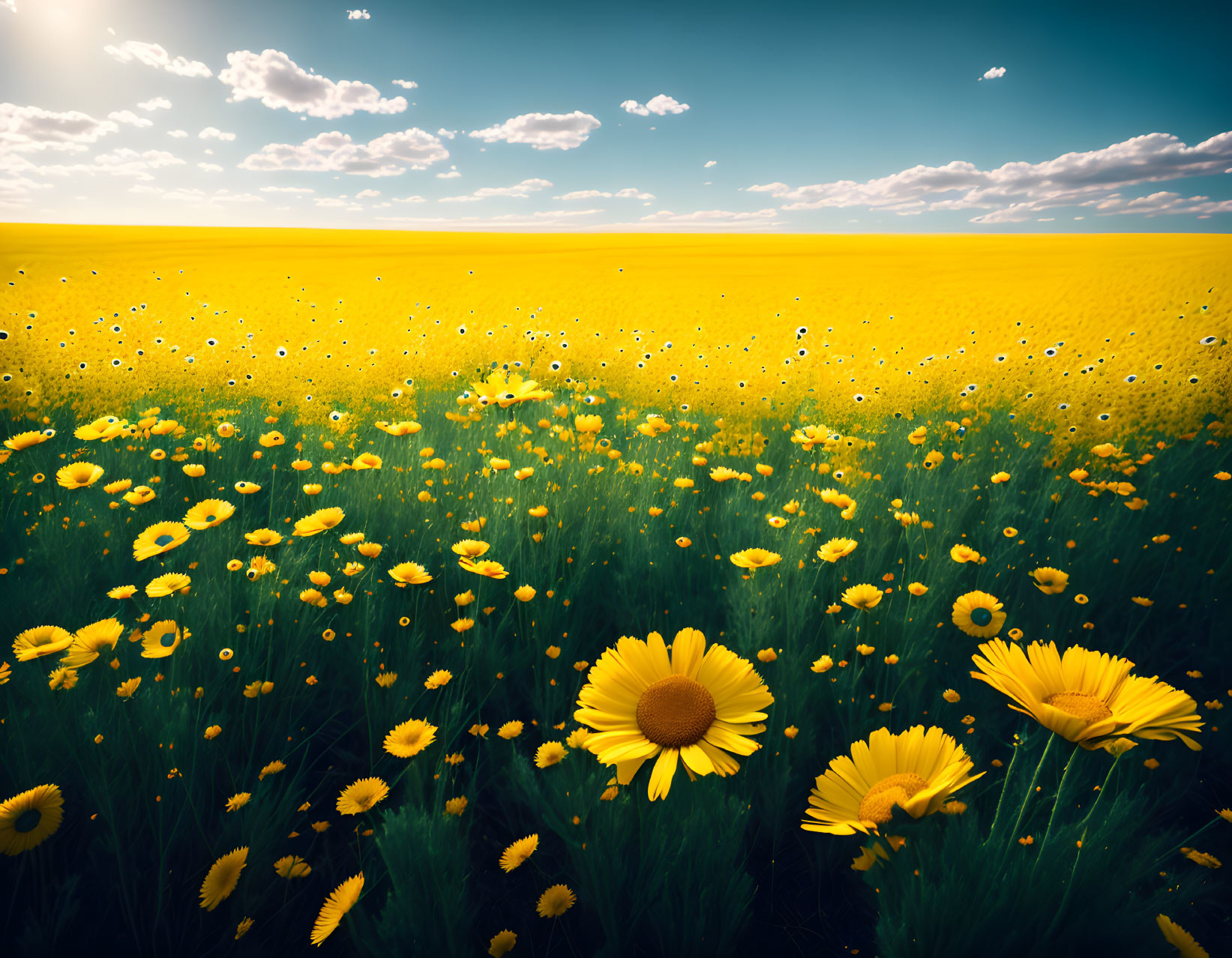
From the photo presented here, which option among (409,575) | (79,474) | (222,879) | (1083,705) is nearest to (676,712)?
(1083,705)

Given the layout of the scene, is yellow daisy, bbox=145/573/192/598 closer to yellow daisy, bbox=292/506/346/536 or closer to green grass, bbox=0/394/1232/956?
green grass, bbox=0/394/1232/956

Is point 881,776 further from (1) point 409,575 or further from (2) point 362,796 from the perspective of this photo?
(1) point 409,575

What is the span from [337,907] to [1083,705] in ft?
3.48

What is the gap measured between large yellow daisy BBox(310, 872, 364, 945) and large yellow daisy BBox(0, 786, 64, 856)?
1.47 feet

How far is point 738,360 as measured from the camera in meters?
5.04

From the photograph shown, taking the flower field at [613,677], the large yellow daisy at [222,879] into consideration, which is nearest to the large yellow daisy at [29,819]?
the flower field at [613,677]

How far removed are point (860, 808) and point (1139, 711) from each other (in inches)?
13.8

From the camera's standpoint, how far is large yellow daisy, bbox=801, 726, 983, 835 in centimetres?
71

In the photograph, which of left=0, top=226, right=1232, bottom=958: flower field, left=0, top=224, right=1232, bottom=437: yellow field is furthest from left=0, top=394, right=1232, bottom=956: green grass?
left=0, top=224, right=1232, bottom=437: yellow field

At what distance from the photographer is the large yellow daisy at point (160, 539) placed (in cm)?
138

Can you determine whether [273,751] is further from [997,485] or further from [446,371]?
[446,371]

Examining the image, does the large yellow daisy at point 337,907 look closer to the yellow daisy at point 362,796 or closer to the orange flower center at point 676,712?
the yellow daisy at point 362,796

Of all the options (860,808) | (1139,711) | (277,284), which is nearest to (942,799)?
(860,808)

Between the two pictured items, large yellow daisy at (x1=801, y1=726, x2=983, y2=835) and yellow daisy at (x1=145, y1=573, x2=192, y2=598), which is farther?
yellow daisy at (x1=145, y1=573, x2=192, y2=598)
